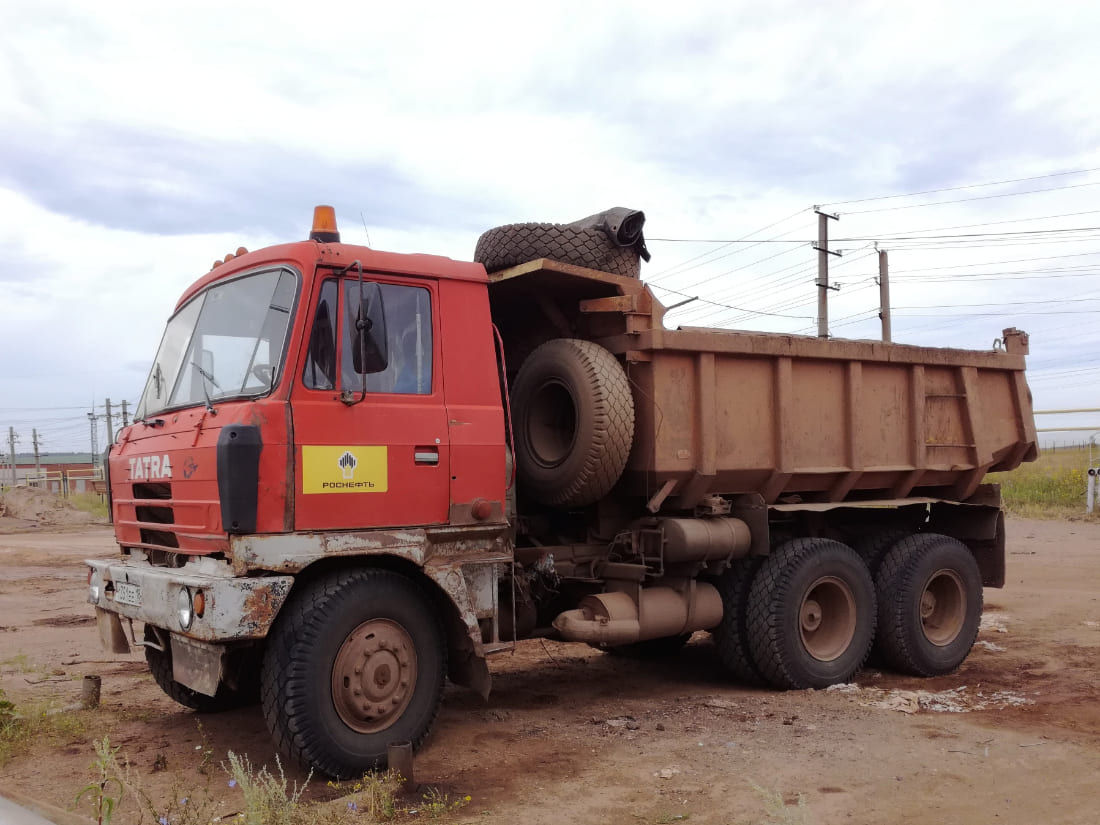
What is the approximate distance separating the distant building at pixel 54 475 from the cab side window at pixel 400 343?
925 cm

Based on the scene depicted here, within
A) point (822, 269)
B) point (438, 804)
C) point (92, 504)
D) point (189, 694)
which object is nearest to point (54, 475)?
point (92, 504)

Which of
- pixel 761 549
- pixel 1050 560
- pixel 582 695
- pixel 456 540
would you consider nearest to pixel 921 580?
pixel 761 549

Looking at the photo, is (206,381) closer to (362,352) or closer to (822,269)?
(362,352)

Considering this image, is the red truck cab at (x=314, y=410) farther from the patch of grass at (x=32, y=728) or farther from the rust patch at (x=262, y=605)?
the patch of grass at (x=32, y=728)

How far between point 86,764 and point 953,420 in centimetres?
692

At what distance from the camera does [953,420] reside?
8414mm

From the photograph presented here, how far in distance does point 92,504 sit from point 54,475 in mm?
17430

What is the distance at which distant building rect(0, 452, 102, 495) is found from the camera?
37219 millimetres

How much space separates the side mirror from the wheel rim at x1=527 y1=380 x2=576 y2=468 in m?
1.53

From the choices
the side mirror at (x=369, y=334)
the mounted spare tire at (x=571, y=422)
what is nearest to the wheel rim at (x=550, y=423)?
the mounted spare tire at (x=571, y=422)

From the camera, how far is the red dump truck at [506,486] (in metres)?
5.00

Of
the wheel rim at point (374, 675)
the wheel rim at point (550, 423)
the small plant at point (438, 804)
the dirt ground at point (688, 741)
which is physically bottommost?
the dirt ground at point (688, 741)

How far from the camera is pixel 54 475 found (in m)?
46.5

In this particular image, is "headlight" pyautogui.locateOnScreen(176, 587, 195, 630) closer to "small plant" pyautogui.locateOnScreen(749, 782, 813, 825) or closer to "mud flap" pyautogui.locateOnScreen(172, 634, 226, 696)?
"mud flap" pyautogui.locateOnScreen(172, 634, 226, 696)
